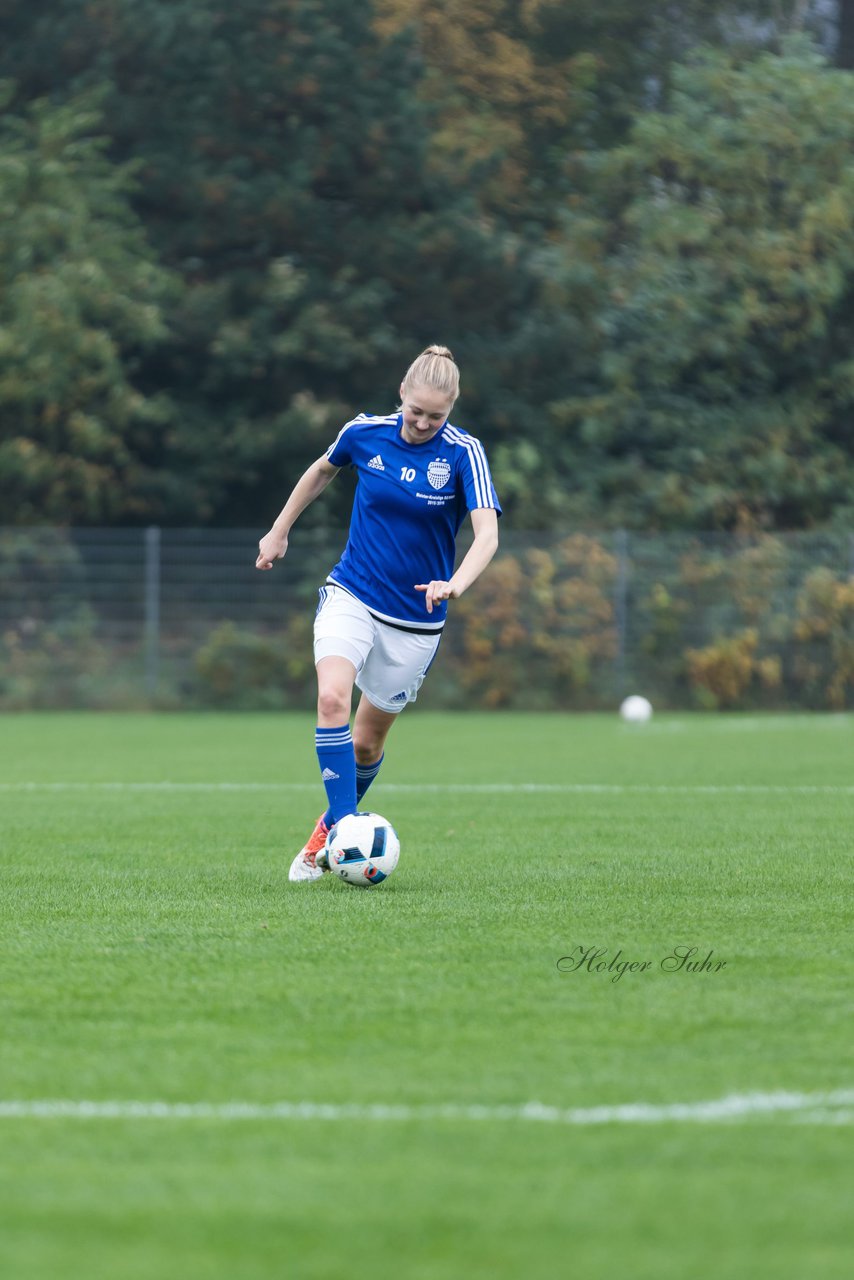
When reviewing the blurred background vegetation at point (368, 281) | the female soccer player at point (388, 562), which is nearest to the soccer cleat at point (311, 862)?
the female soccer player at point (388, 562)

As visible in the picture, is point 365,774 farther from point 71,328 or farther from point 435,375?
point 71,328

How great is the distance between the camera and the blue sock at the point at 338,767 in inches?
276

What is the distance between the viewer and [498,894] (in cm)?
667

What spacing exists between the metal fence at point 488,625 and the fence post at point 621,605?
0.02 meters

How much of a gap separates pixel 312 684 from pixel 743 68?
13.4 m

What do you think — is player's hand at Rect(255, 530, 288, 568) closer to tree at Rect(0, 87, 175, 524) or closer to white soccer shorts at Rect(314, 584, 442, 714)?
white soccer shorts at Rect(314, 584, 442, 714)

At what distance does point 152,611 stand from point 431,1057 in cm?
2014

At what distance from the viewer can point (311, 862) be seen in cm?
711

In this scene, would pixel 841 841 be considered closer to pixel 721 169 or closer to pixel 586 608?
pixel 586 608

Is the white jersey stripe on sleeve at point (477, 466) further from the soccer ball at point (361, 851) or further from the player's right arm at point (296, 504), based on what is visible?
the soccer ball at point (361, 851)

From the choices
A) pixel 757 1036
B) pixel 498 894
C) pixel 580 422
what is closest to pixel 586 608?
pixel 580 422

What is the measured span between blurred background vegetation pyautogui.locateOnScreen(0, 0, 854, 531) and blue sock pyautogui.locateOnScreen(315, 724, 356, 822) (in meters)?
19.8

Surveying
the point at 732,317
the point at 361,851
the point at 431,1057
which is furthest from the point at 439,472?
the point at 732,317

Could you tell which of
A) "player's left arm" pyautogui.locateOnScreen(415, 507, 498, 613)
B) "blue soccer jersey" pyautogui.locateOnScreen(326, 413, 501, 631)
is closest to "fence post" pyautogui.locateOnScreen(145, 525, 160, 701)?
"blue soccer jersey" pyautogui.locateOnScreen(326, 413, 501, 631)
